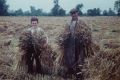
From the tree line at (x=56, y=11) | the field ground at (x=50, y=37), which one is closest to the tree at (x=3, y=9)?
the tree line at (x=56, y=11)

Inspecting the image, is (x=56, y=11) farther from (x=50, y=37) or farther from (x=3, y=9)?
(x=3, y=9)

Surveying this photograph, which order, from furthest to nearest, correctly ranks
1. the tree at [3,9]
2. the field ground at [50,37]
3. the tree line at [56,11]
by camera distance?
the tree at [3,9]
the tree line at [56,11]
the field ground at [50,37]

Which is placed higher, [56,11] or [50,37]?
[56,11]

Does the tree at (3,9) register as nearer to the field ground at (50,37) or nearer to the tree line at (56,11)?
the tree line at (56,11)

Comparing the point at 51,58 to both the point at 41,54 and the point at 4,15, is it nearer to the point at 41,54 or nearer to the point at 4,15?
the point at 41,54

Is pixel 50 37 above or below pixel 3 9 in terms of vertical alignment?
below

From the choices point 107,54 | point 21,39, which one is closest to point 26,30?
point 21,39

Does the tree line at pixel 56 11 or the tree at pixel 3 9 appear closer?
the tree line at pixel 56 11

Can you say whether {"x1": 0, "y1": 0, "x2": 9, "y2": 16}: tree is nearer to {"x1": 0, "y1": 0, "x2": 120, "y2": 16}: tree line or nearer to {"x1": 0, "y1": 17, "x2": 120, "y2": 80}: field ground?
{"x1": 0, "y1": 0, "x2": 120, "y2": 16}: tree line

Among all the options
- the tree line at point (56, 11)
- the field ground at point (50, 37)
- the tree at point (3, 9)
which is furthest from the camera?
the tree at point (3, 9)

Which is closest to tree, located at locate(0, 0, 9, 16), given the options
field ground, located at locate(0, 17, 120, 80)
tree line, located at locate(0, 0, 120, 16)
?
tree line, located at locate(0, 0, 120, 16)

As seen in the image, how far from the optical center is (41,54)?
235 inches

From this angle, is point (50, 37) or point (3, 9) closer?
point (3, 9)

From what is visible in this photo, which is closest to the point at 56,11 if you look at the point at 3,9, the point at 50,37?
the point at 50,37
